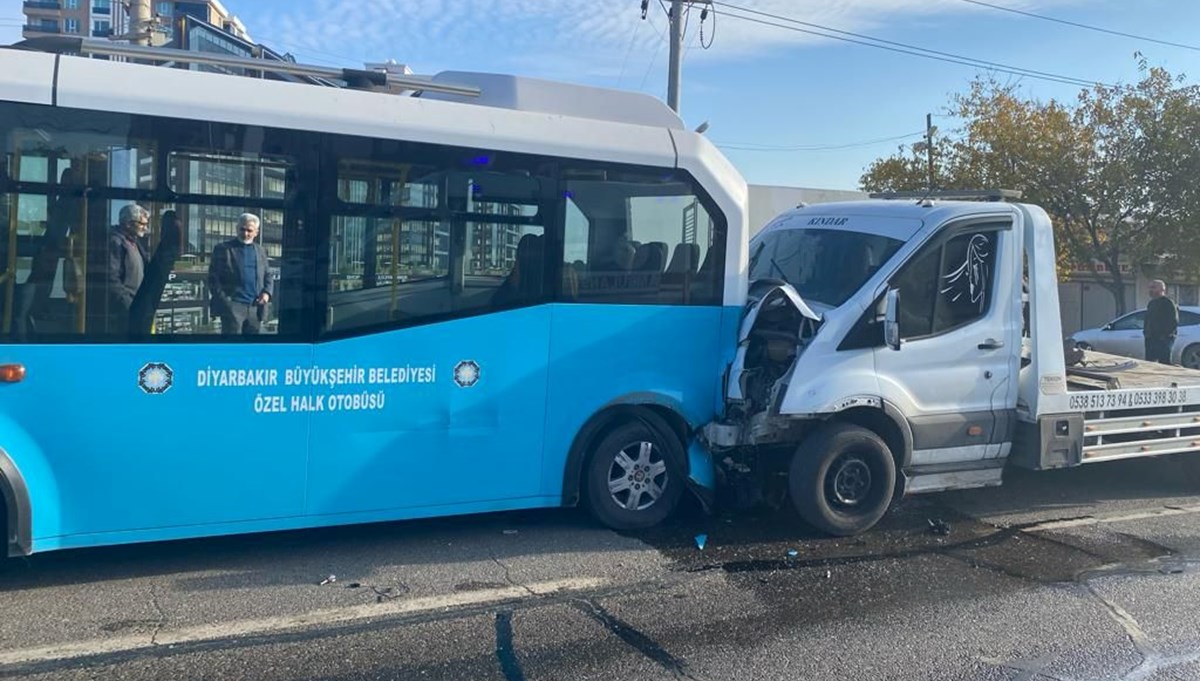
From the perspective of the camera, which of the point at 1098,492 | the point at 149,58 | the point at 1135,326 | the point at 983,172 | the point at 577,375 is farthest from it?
the point at 983,172

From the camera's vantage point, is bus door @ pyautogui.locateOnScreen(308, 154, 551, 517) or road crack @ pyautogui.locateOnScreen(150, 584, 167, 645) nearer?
road crack @ pyautogui.locateOnScreen(150, 584, 167, 645)

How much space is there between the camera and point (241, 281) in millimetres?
5758

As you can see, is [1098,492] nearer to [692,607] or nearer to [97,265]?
[692,607]

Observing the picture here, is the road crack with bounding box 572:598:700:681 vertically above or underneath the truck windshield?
underneath

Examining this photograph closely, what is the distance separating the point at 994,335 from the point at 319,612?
5313 mm

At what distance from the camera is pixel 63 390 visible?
5316mm

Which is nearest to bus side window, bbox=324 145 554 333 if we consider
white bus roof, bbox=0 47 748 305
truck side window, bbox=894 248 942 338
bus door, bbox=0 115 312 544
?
white bus roof, bbox=0 47 748 305

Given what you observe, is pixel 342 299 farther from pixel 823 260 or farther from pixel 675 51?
pixel 675 51

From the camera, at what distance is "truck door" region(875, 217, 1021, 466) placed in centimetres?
716

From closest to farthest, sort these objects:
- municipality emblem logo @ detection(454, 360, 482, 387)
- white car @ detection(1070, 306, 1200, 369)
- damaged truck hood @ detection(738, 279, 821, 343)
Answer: municipality emblem logo @ detection(454, 360, 482, 387) → damaged truck hood @ detection(738, 279, 821, 343) → white car @ detection(1070, 306, 1200, 369)

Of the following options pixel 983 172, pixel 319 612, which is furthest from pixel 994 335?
pixel 983 172

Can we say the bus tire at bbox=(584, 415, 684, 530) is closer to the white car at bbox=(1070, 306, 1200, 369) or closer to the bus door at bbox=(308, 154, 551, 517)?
the bus door at bbox=(308, 154, 551, 517)

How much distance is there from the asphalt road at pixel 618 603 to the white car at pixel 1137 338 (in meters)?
13.7

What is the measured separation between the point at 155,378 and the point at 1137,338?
19648mm
